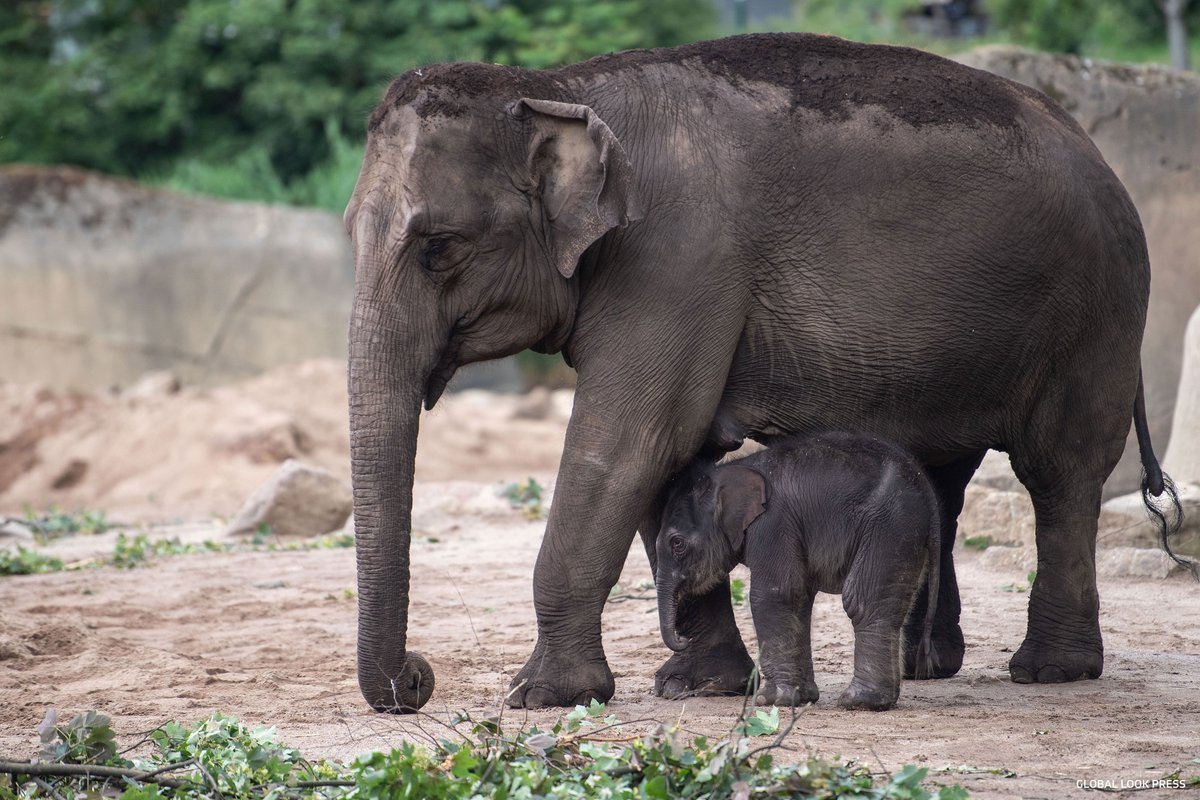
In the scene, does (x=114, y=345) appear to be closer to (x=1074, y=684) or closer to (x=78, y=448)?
(x=78, y=448)

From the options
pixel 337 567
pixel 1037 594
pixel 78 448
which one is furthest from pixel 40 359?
pixel 1037 594

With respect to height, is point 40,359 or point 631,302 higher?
point 631,302

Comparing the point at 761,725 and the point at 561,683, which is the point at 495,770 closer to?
the point at 761,725

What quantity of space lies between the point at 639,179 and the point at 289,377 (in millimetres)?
11501

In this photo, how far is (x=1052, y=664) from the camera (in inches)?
227

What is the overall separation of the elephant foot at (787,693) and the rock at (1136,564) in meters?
3.29

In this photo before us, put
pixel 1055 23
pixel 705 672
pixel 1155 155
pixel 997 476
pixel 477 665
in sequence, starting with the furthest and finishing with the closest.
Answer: pixel 1055 23 → pixel 1155 155 → pixel 997 476 → pixel 477 665 → pixel 705 672

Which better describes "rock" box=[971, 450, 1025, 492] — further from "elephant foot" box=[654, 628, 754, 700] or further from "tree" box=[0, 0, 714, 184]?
"tree" box=[0, 0, 714, 184]

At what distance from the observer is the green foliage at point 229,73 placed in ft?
66.6

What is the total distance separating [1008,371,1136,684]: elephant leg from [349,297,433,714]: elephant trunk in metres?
2.26

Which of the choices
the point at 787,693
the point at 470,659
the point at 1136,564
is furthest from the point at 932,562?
the point at 1136,564

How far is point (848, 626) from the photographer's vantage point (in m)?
6.90

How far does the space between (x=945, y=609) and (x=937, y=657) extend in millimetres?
187

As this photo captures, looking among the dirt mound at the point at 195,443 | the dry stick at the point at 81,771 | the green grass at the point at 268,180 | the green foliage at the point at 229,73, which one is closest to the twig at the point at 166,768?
the dry stick at the point at 81,771
